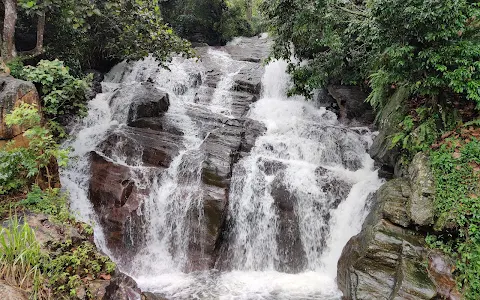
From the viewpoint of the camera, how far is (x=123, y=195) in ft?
29.8

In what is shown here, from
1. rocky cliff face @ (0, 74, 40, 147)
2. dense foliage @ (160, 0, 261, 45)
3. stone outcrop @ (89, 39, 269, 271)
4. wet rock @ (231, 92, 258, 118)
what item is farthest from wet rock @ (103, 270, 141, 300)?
dense foliage @ (160, 0, 261, 45)

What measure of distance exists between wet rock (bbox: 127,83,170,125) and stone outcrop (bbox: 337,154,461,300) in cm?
842

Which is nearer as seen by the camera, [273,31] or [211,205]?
[211,205]

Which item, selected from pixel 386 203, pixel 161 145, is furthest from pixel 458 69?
pixel 161 145

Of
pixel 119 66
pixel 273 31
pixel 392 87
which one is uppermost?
pixel 273 31

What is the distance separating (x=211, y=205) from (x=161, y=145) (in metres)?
3.05

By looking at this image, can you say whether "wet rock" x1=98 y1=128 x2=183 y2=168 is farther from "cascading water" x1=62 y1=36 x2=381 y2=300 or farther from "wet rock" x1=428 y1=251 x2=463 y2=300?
"wet rock" x1=428 y1=251 x2=463 y2=300

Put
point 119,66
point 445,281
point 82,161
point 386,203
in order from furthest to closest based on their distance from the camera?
point 119,66 → point 82,161 → point 386,203 → point 445,281

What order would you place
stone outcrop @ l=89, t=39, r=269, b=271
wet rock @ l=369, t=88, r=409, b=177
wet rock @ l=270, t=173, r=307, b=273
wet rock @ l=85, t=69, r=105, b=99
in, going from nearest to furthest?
wet rock @ l=369, t=88, r=409, b=177 < wet rock @ l=270, t=173, r=307, b=273 < stone outcrop @ l=89, t=39, r=269, b=271 < wet rock @ l=85, t=69, r=105, b=99

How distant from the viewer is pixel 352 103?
533 inches

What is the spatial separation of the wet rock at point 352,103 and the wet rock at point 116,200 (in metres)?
8.93

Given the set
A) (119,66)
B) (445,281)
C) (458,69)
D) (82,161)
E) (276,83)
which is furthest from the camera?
(119,66)

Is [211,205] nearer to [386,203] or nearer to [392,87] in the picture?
[386,203]

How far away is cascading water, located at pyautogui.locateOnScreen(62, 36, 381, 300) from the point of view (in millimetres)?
8109
